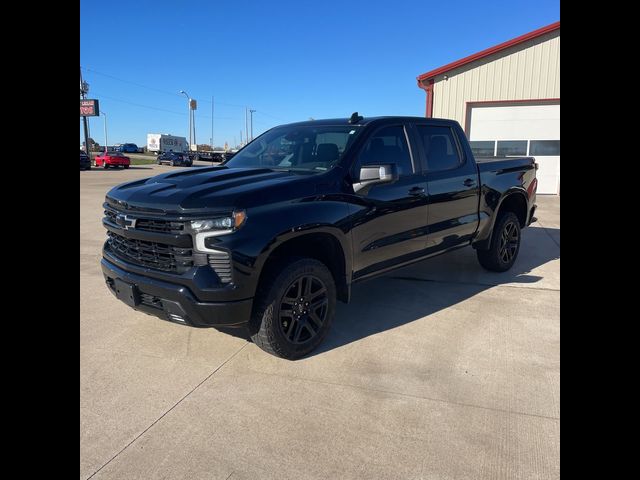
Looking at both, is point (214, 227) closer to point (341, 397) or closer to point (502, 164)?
point (341, 397)

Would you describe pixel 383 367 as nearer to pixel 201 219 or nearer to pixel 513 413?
pixel 513 413

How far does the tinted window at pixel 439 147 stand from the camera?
15.8ft

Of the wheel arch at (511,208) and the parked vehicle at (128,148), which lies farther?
the parked vehicle at (128,148)

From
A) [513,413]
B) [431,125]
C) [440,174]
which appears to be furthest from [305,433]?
[431,125]

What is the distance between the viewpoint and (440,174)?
483cm

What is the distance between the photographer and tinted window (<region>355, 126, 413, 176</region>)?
4.13 m

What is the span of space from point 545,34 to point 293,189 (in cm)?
1418

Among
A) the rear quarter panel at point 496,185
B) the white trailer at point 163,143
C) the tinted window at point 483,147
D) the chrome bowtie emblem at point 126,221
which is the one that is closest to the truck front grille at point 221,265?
the chrome bowtie emblem at point 126,221

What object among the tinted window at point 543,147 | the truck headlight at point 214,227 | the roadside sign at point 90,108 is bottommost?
the truck headlight at point 214,227

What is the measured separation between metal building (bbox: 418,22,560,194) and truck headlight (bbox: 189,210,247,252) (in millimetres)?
13688

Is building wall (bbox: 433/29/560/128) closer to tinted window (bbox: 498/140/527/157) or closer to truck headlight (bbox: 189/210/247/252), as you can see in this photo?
tinted window (bbox: 498/140/527/157)

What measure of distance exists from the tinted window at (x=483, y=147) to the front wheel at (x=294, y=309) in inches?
528

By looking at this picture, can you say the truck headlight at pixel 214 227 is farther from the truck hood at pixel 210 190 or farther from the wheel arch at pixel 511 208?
the wheel arch at pixel 511 208

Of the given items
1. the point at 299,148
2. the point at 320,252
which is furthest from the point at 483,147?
the point at 320,252
